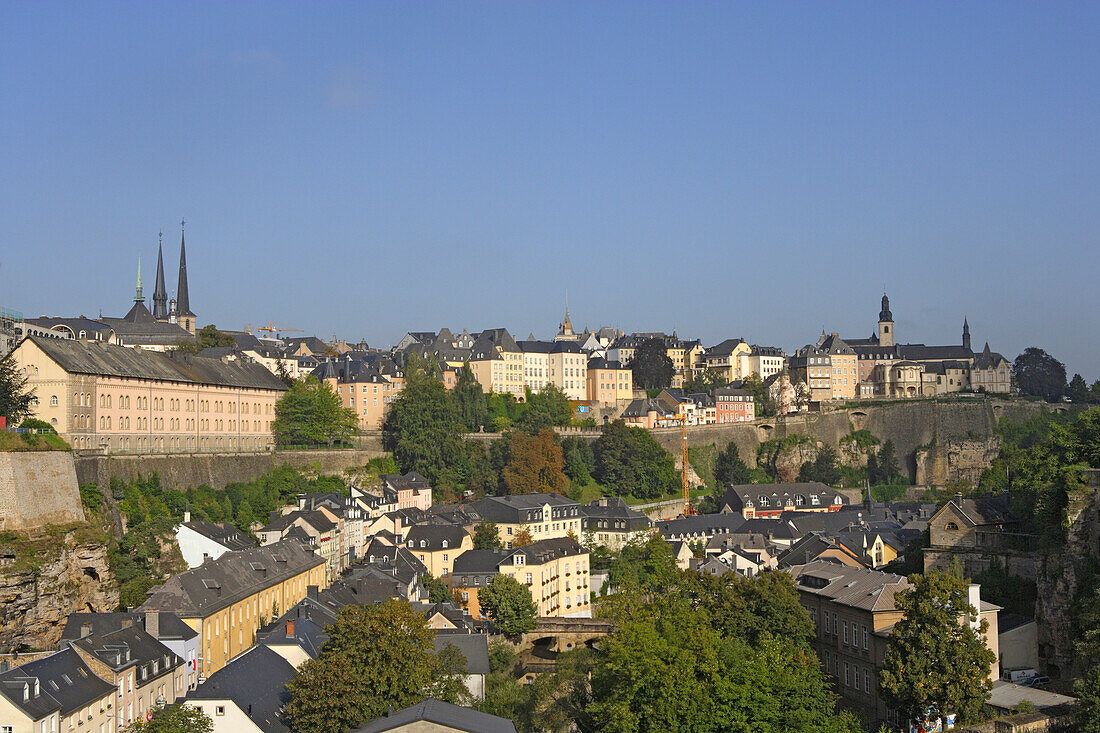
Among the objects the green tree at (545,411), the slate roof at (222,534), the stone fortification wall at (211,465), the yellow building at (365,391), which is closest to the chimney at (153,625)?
the slate roof at (222,534)

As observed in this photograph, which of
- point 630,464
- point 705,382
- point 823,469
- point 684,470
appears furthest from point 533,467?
point 705,382

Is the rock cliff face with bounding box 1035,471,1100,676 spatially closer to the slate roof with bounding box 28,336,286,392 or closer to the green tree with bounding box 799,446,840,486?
the slate roof with bounding box 28,336,286,392

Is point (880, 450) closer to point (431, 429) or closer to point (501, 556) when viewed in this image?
point (431, 429)

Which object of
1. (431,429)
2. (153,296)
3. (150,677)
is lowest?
(150,677)

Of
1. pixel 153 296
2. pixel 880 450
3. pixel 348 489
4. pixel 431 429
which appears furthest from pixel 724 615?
pixel 153 296

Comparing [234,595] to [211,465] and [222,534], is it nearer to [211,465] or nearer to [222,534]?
[222,534]

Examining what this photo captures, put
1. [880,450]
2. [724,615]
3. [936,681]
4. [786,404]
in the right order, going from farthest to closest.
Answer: [786,404]
[880,450]
[724,615]
[936,681]
